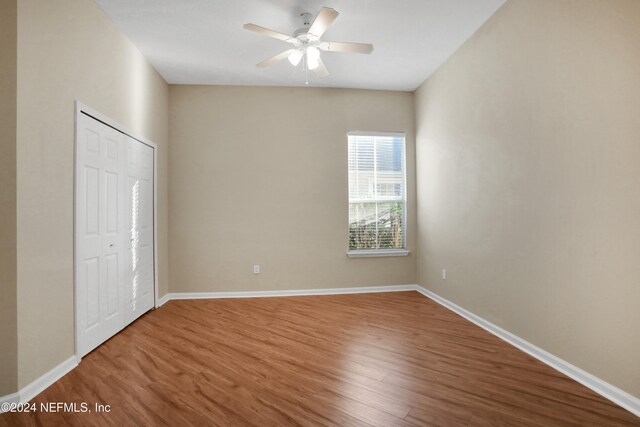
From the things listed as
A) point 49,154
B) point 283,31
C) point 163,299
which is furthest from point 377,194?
point 49,154

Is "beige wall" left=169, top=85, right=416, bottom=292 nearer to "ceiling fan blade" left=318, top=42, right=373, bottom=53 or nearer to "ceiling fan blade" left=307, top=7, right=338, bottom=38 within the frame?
"ceiling fan blade" left=318, top=42, right=373, bottom=53

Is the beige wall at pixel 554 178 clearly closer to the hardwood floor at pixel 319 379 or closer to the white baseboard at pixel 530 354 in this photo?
the white baseboard at pixel 530 354

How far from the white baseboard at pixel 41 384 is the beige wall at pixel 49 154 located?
4 cm

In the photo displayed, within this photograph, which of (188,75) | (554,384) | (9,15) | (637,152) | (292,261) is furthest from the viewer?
(292,261)

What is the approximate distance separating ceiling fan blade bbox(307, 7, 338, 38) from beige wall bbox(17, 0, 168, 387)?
1.86 m

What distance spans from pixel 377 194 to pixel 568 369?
9.82 feet

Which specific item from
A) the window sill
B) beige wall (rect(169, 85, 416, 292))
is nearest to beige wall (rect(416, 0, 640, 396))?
the window sill

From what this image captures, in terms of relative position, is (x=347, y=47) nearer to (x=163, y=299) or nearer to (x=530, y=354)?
(x=530, y=354)

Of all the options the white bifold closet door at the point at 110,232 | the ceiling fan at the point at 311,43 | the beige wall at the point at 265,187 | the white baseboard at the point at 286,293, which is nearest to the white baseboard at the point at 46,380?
the white bifold closet door at the point at 110,232

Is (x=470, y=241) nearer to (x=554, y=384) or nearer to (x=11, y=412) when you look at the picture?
(x=554, y=384)

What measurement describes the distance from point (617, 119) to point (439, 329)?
86.3 inches

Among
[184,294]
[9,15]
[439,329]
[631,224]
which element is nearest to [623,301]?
[631,224]

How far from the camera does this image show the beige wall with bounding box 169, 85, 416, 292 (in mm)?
4406

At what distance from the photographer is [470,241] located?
340cm
